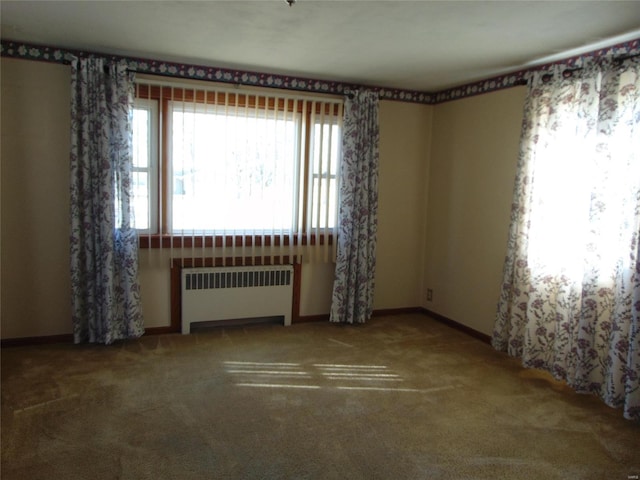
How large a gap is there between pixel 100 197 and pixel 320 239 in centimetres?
202

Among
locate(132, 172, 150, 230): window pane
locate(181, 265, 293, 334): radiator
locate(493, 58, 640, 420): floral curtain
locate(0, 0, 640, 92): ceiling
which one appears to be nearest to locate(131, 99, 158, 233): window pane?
locate(132, 172, 150, 230): window pane

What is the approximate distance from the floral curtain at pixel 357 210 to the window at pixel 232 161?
0.44 feet

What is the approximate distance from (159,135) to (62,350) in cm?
191

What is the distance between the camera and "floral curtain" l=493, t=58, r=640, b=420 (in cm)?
286

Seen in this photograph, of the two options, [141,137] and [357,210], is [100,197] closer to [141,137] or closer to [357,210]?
[141,137]

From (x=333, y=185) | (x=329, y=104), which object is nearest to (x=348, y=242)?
(x=333, y=185)

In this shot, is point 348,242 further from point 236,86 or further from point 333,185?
point 236,86

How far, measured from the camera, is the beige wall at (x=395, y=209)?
358 centimetres

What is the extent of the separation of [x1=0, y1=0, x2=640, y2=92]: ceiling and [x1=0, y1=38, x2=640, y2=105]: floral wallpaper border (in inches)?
3.8

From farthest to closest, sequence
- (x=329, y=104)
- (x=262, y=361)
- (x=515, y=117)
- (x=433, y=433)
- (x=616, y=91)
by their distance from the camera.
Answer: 1. (x=329, y=104)
2. (x=515, y=117)
3. (x=262, y=361)
4. (x=616, y=91)
5. (x=433, y=433)

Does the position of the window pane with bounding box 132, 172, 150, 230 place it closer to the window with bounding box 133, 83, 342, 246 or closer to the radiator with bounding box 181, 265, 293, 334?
the window with bounding box 133, 83, 342, 246

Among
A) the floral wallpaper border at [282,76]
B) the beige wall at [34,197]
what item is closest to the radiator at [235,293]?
the beige wall at [34,197]

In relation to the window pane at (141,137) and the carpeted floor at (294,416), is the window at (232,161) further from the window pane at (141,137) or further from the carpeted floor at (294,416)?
the carpeted floor at (294,416)

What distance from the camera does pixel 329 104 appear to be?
171 inches
